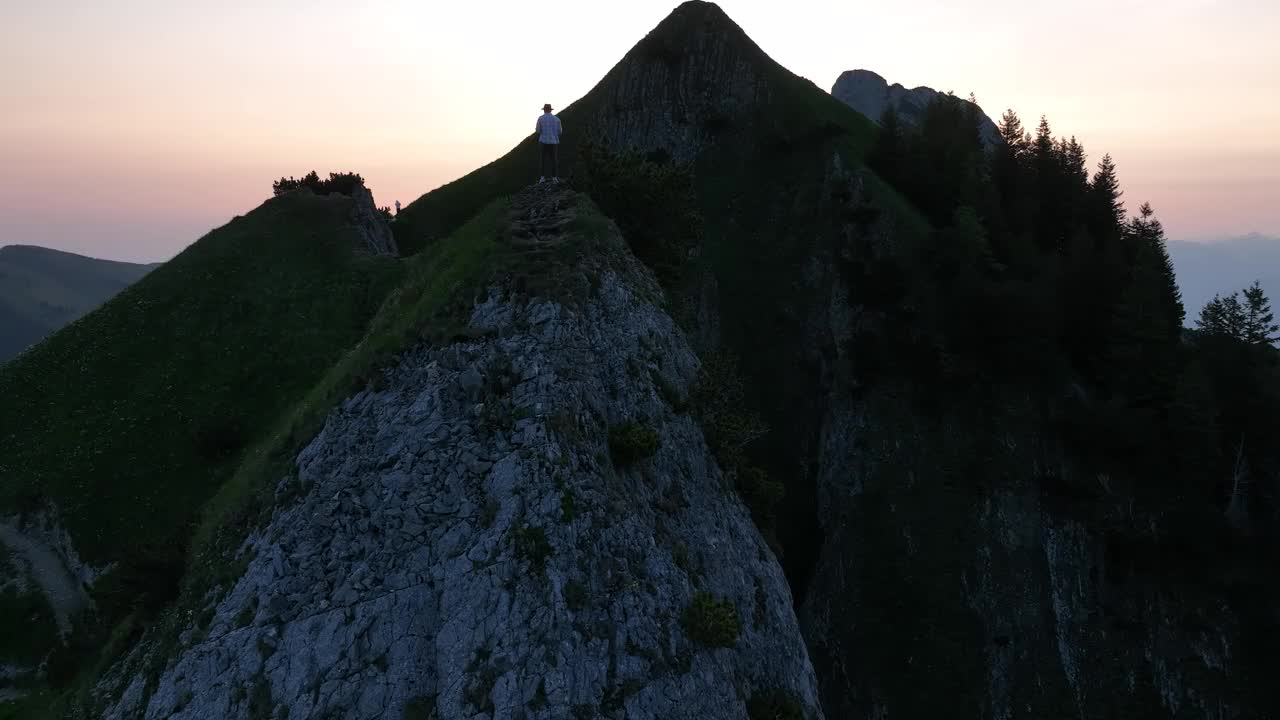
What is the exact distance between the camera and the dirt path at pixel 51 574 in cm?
3591

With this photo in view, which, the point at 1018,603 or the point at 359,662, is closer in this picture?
the point at 359,662

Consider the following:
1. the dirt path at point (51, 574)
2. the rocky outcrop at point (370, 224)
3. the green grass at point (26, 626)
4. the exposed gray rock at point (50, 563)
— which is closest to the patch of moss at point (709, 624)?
the exposed gray rock at point (50, 563)

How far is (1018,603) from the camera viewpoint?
154ft


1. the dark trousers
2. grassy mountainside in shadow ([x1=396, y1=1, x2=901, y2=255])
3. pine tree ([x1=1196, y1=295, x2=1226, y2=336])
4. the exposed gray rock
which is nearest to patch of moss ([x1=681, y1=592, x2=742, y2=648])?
the dark trousers

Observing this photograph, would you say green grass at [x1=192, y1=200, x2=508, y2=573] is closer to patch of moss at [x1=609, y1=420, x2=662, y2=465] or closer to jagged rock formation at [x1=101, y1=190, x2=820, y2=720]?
jagged rock formation at [x1=101, y1=190, x2=820, y2=720]

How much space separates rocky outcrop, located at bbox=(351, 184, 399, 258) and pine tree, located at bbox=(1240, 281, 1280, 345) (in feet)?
293

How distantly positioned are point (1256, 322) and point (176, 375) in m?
103

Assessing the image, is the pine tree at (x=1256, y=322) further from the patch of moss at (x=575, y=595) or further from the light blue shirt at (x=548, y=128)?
the patch of moss at (x=575, y=595)

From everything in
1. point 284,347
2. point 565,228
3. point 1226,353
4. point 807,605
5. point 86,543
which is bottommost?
point 807,605

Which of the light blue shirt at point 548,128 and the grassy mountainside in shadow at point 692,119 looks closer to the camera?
the light blue shirt at point 548,128

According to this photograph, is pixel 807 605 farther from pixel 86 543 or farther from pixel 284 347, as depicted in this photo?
pixel 86 543

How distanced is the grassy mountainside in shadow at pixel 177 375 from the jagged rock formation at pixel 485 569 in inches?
635

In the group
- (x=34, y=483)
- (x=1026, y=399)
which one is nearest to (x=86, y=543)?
(x=34, y=483)

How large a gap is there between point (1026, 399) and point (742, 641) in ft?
133
